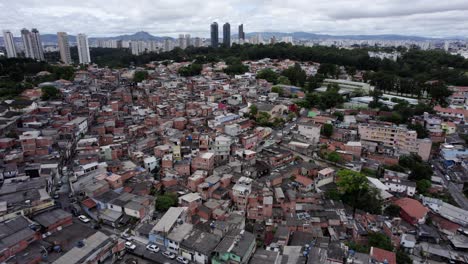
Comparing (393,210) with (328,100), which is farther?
(328,100)

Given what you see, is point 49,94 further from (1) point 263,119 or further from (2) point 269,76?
(2) point 269,76

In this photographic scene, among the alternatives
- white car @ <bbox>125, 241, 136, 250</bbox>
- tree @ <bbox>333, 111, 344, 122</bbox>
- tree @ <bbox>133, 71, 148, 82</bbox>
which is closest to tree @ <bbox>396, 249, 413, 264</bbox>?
white car @ <bbox>125, 241, 136, 250</bbox>

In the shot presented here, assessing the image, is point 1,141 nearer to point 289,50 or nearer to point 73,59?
point 289,50

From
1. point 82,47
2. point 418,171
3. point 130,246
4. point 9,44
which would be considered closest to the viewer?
point 130,246

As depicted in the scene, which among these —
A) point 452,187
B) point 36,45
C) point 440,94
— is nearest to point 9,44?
point 36,45

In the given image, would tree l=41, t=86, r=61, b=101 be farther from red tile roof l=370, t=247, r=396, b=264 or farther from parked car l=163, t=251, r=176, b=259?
red tile roof l=370, t=247, r=396, b=264

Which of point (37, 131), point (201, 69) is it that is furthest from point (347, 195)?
point (201, 69)

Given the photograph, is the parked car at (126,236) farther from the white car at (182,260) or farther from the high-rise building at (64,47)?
the high-rise building at (64,47)
